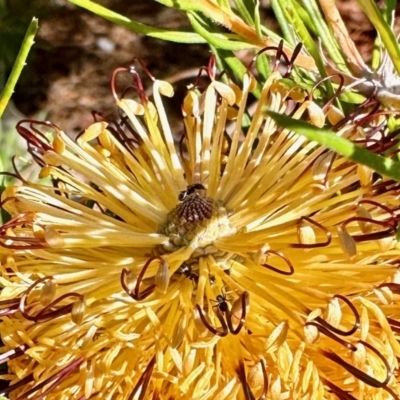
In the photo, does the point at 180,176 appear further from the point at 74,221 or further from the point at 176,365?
the point at 176,365

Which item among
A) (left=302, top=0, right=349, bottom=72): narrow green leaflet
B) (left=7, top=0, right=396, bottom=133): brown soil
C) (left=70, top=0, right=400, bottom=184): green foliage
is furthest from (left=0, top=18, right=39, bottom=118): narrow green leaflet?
(left=7, top=0, right=396, bottom=133): brown soil

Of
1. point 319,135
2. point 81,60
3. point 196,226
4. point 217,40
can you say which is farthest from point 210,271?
point 81,60

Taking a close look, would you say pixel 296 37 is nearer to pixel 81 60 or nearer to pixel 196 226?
pixel 196 226

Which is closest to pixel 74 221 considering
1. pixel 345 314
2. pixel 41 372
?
pixel 41 372

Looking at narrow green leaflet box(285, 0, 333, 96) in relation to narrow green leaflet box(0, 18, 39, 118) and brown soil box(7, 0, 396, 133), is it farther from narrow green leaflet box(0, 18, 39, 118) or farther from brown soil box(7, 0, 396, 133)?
brown soil box(7, 0, 396, 133)

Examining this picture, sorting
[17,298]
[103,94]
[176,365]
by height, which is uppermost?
[103,94]

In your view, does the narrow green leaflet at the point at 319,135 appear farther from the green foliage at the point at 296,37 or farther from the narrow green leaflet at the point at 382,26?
the green foliage at the point at 296,37

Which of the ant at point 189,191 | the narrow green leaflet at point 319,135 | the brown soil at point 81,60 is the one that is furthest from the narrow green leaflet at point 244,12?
the brown soil at point 81,60
